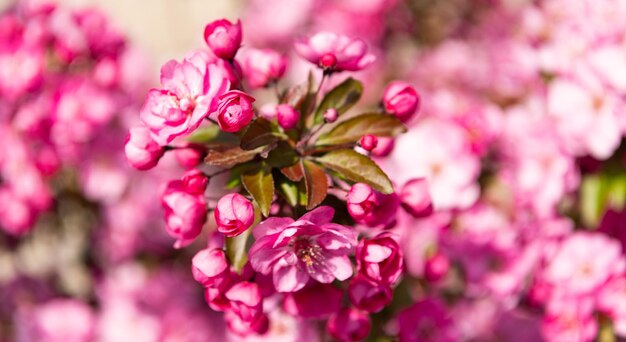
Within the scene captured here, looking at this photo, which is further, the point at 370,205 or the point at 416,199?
the point at 416,199

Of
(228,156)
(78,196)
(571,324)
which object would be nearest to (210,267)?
(228,156)

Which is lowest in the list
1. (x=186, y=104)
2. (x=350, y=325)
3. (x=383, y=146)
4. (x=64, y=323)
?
(x=64, y=323)

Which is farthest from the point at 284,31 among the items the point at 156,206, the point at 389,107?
A: the point at 389,107

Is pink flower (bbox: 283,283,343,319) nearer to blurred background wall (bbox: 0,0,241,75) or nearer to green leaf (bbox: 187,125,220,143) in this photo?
green leaf (bbox: 187,125,220,143)

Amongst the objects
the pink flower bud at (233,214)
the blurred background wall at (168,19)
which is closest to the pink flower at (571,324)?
the pink flower bud at (233,214)

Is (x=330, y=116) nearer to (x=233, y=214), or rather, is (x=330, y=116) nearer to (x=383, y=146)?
(x=383, y=146)
